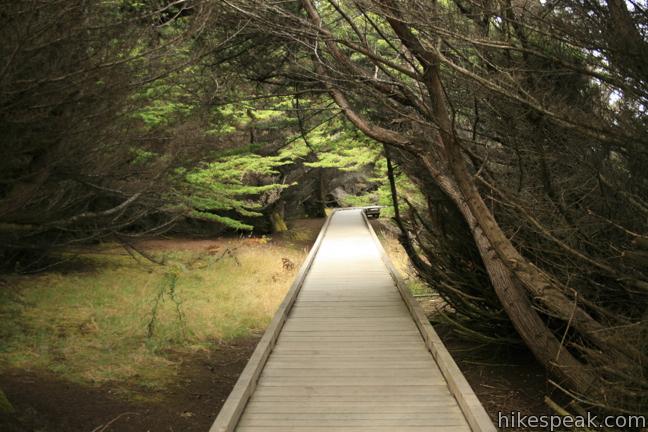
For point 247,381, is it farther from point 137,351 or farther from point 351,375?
point 137,351

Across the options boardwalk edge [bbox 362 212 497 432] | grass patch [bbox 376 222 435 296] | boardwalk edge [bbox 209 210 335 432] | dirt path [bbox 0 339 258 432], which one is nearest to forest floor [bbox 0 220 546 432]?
dirt path [bbox 0 339 258 432]

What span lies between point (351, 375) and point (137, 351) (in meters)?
3.69

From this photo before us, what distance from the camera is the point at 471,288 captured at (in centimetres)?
807

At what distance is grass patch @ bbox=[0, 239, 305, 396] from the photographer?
7375 mm

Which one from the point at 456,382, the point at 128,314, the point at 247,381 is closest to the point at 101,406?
the point at 247,381

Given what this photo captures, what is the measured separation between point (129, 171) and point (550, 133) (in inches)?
189

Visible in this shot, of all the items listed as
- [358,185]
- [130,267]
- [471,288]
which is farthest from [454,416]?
[358,185]

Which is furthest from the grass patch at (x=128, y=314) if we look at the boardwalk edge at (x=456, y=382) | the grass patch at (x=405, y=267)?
the boardwalk edge at (x=456, y=382)

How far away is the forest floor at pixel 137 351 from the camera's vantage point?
5.93 meters

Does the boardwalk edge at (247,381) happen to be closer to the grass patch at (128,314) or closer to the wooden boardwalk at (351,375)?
the wooden boardwalk at (351,375)

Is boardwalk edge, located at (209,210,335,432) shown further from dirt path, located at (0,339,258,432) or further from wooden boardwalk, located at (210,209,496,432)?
dirt path, located at (0,339,258,432)

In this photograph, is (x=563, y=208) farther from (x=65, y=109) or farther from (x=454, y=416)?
(x=65, y=109)

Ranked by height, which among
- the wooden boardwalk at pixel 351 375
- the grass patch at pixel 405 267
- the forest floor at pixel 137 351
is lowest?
the grass patch at pixel 405 267

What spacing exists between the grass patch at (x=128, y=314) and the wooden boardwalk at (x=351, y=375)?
66.3 inches
